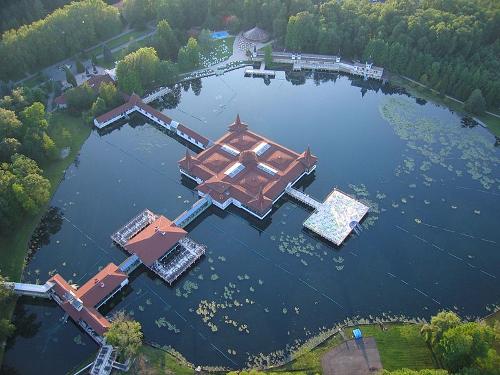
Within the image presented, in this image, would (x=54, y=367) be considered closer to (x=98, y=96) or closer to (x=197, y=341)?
(x=197, y=341)

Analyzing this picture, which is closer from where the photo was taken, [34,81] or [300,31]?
[34,81]

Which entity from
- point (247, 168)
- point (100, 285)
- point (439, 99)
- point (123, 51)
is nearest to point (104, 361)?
point (100, 285)

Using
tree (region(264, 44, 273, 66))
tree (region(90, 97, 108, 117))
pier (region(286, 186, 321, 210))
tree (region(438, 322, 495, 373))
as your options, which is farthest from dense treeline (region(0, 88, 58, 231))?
tree (region(438, 322, 495, 373))

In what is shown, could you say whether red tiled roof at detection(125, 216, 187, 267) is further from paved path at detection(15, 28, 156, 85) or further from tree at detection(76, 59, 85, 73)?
paved path at detection(15, 28, 156, 85)

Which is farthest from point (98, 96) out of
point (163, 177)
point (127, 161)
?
point (163, 177)

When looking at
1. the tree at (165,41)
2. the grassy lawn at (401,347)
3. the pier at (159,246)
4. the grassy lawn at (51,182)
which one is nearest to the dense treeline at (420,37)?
the tree at (165,41)

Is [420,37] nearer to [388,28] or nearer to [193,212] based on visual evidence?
[388,28]
